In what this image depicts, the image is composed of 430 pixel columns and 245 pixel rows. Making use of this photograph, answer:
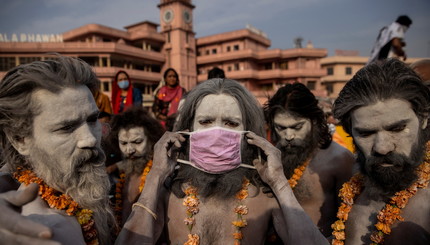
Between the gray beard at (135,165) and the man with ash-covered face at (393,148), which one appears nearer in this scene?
the man with ash-covered face at (393,148)

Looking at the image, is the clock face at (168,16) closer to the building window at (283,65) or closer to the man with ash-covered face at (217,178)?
the building window at (283,65)

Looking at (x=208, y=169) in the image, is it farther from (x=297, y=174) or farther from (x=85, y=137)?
(x=297, y=174)

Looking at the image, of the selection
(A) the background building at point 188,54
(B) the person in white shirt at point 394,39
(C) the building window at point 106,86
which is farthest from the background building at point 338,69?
(B) the person in white shirt at point 394,39

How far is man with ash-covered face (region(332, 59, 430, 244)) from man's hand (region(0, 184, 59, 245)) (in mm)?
2257

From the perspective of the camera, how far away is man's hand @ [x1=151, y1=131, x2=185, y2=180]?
2.48m

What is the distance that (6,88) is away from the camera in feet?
5.74

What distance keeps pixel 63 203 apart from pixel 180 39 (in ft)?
116

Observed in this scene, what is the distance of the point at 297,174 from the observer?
147 inches

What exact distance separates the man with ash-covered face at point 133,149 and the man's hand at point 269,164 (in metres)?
2.10

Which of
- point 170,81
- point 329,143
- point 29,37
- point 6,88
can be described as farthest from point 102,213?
point 29,37

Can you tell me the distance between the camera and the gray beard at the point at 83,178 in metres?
1.84

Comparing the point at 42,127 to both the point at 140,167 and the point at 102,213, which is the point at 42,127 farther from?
the point at 140,167

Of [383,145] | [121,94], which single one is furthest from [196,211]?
[121,94]

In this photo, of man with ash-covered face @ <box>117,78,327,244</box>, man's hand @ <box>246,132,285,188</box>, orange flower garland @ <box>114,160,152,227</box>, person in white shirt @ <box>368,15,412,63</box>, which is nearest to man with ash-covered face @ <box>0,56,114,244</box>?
man with ash-covered face @ <box>117,78,327,244</box>
